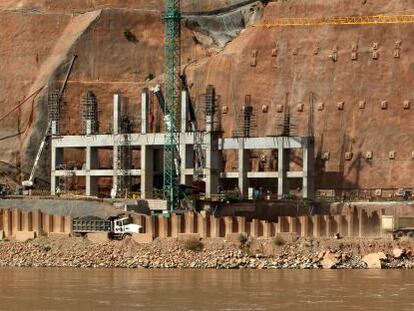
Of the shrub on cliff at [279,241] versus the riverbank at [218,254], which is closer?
the riverbank at [218,254]

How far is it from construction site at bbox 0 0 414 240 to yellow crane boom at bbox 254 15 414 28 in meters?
0.15

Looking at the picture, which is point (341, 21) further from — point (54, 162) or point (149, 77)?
point (54, 162)

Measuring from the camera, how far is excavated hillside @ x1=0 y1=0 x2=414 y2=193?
375ft

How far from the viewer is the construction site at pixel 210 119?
107938 millimetres

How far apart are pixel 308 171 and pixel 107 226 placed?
1819 centimetres

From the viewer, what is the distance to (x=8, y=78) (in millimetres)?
129375

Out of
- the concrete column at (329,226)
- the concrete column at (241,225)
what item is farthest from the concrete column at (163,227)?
the concrete column at (329,226)

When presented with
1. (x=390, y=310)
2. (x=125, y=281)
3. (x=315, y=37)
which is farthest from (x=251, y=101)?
(x=390, y=310)

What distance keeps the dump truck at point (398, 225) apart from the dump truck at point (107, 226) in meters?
15.8

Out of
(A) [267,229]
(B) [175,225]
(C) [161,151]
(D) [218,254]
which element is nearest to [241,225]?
Answer: (A) [267,229]

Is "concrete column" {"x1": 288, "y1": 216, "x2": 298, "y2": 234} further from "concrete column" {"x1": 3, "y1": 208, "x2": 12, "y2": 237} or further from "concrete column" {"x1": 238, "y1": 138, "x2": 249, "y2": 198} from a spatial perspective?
"concrete column" {"x1": 3, "y1": 208, "x2": 12, "y2": 237}

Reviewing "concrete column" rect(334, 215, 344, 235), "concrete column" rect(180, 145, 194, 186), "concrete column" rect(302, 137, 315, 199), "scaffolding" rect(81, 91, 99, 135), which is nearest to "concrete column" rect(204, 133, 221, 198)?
"concrete column" rect(180, 145, 194, 186)

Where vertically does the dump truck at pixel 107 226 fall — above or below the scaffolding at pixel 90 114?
below

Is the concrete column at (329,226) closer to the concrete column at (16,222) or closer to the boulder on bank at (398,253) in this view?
the boulder on bank at (398,253)
